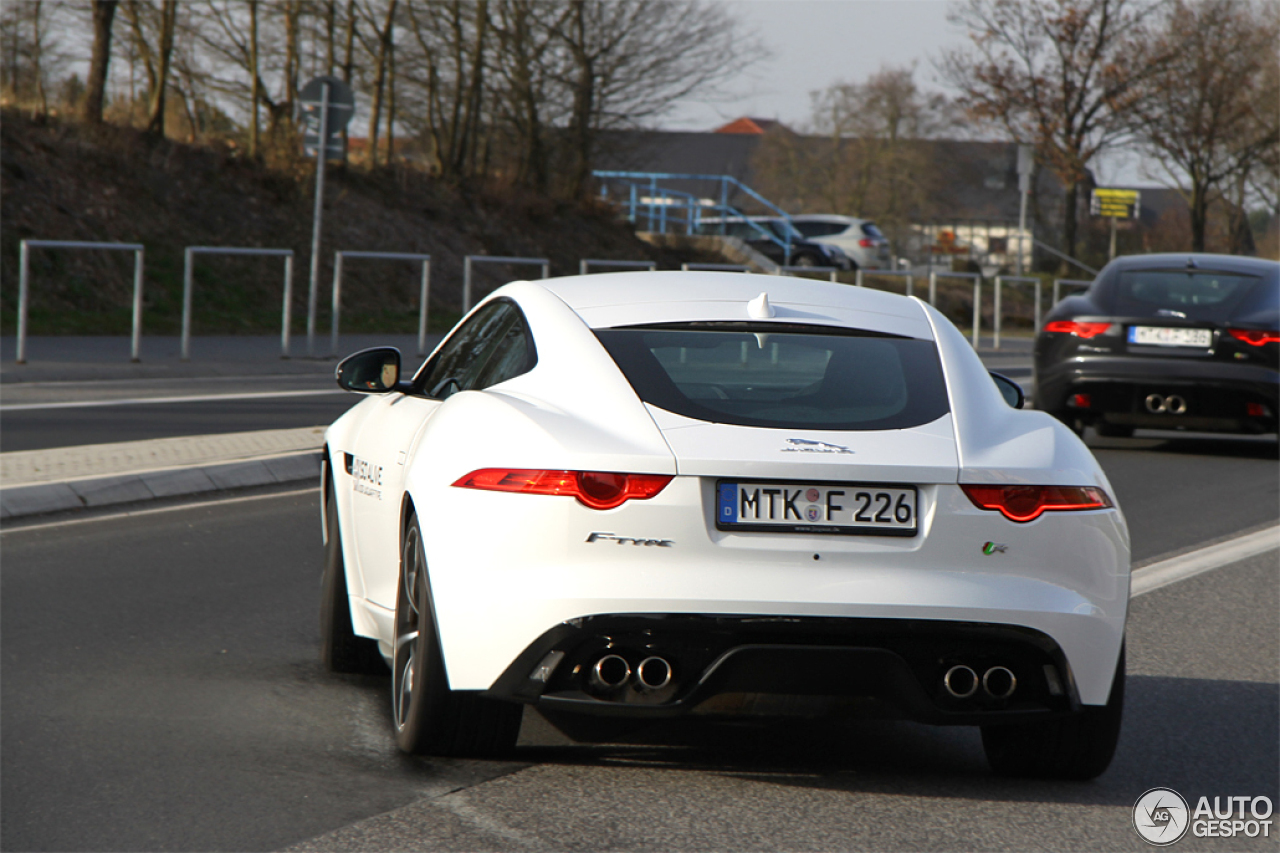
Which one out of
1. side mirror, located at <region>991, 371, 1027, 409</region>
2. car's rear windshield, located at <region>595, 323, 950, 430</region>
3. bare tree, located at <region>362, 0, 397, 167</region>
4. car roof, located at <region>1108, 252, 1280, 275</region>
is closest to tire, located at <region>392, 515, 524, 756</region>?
car's rear windshield, located at <region>595, 323, 950, 430</region>

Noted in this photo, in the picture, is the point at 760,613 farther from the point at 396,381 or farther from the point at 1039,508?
the point at 396,381

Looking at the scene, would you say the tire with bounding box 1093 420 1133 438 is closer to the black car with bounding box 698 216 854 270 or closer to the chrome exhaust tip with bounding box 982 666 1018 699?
the chrome exhaust tip with bounding box 982 666 1018 699

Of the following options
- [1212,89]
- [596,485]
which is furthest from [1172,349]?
[1212,89]

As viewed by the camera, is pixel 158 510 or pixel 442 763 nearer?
pixel 442 763

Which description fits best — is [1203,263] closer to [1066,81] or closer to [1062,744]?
[1062,744]

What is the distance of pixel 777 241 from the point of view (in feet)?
125

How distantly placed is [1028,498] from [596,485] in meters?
1.04

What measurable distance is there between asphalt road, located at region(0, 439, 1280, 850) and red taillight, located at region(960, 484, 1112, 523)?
0.77 meters

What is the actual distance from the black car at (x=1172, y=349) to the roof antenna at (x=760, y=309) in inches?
338

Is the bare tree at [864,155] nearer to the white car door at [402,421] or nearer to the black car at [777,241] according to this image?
the black car at [777,241]

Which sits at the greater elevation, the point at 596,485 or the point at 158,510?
the point at 596,485

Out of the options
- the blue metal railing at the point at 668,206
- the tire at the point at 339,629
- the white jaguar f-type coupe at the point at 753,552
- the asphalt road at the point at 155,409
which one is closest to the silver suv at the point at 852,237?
the blue metal railing at the point at 668,206

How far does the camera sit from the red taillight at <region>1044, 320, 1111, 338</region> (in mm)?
12742

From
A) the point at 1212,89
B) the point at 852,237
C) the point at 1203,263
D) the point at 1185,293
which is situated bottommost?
the point at 1185,293
